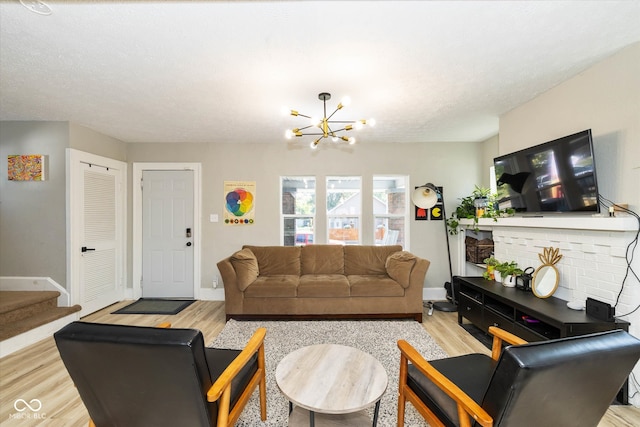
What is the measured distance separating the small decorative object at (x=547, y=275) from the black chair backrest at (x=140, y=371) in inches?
111

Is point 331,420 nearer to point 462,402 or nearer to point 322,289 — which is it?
point 462,402

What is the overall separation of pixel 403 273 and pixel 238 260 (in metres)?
1.99

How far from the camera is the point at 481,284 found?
2992 mm

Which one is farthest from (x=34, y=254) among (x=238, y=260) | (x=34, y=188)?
(x=238, y=260)

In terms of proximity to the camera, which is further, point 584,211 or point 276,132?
point 276,132

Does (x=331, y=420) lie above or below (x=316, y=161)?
below

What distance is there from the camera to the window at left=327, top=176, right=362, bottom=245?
4.49 m

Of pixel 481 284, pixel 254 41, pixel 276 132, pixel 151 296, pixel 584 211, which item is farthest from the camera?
pixel 151 296

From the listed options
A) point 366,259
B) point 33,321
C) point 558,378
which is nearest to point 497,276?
point 366,259

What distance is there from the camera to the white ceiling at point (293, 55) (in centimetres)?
158

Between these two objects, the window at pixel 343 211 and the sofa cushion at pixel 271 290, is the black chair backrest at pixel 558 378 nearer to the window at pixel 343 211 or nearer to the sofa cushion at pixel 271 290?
the sofa cushion at pixel 271 290

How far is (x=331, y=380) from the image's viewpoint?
57.9 inches

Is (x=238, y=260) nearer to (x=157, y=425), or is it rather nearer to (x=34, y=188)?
(x=157, y=425)

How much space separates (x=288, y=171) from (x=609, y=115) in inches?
139
